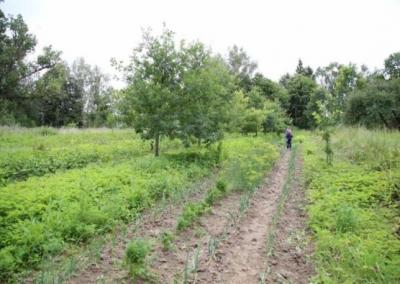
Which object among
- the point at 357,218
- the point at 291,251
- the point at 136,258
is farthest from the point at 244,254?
the point at 357,218

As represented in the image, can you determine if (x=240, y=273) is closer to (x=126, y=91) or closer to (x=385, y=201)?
(x=385, y=201)

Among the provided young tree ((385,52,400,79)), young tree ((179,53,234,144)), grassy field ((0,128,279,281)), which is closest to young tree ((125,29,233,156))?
young tree ((179,53,234,144))

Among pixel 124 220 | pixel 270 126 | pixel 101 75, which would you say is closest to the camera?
pixel 124 220

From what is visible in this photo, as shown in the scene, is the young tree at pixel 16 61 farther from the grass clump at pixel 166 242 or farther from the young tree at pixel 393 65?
the young tree at pixel 393 65

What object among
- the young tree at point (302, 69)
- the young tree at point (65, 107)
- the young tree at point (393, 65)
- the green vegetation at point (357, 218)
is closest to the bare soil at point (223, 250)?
the green vegetation at point (357, 218)

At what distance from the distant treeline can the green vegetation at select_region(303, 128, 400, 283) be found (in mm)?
3868

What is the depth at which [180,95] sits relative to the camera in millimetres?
13867

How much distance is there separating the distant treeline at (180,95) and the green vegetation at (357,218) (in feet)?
12.7

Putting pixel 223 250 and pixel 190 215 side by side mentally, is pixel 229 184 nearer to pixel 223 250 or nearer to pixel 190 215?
pixel 190 215

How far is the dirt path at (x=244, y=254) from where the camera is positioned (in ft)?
16.1

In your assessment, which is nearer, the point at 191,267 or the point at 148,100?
the point at 191,267

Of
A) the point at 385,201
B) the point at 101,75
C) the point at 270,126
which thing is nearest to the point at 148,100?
the point at 385,201

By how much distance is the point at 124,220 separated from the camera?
22.8 feet

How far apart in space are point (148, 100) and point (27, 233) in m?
8.54
